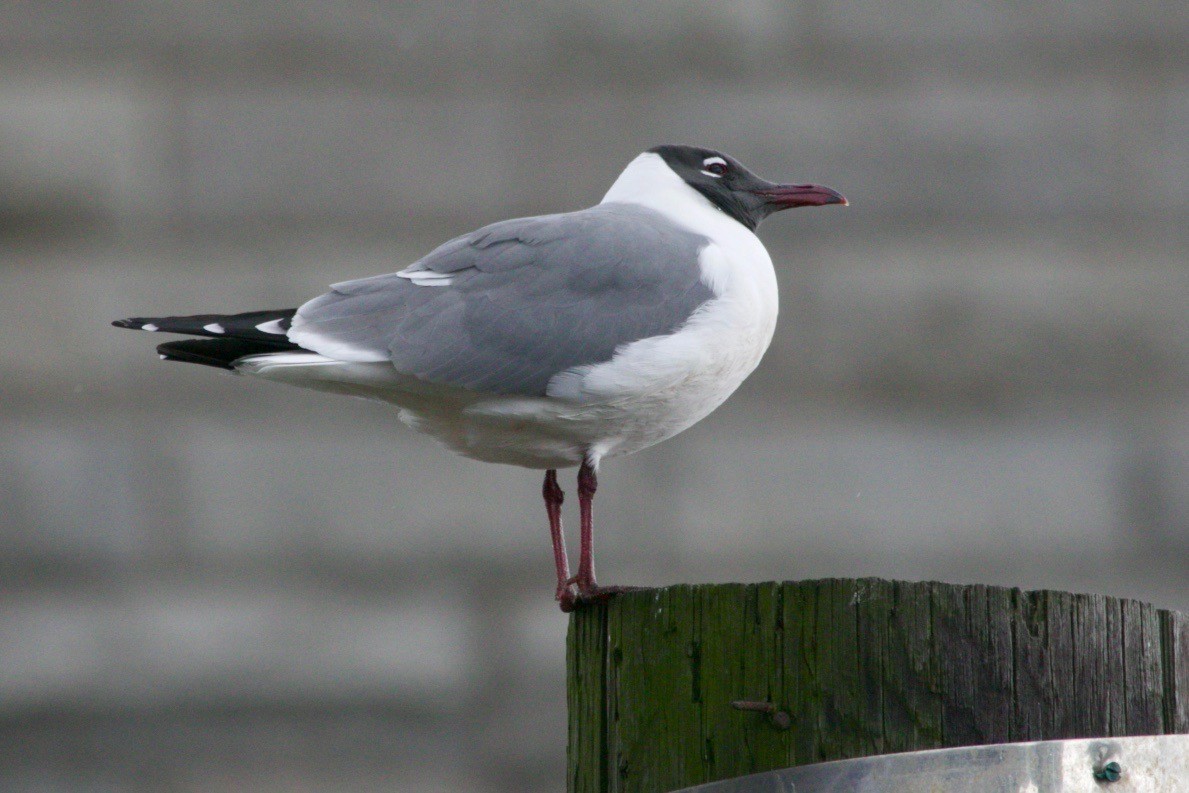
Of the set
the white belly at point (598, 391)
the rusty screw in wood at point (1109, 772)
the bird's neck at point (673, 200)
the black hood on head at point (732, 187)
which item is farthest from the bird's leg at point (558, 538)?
the rusty screw in wood at point (1109, 772)

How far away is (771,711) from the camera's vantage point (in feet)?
5.76

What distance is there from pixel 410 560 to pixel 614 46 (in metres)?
1.31

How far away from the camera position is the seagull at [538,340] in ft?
7.74

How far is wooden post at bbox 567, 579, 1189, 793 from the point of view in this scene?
67.7 inches

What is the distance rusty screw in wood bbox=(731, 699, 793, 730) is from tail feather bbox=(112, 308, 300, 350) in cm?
93

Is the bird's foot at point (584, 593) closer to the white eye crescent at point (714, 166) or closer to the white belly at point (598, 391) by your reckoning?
the white belly at point (598, 391)

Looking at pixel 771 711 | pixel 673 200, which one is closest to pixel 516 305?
pixel 673 200

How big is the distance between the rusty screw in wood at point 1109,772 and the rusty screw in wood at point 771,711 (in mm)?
313

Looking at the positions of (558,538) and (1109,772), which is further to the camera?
(558,538)

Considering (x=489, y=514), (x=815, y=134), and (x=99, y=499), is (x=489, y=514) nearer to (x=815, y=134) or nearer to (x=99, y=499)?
(x=99, y=499)

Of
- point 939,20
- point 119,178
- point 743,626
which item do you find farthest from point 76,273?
point 743,626

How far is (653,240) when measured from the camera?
8.31ft

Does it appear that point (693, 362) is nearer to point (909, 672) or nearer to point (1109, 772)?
point (909, 672)

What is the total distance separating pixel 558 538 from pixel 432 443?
1.23 m
